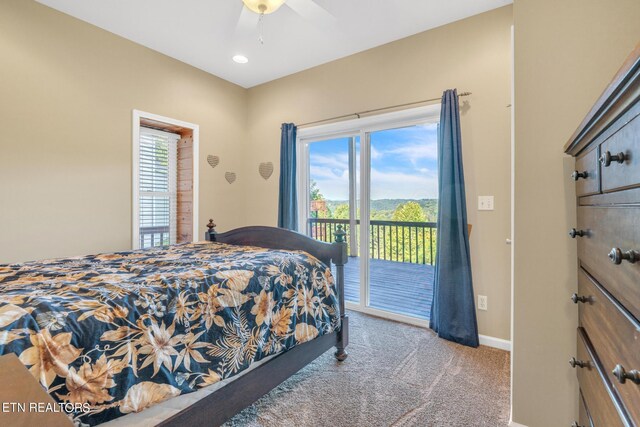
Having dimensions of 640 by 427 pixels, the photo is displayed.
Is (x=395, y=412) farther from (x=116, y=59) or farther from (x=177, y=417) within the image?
(x=116, y=59)

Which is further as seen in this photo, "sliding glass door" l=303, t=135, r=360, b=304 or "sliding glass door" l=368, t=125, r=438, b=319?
"sliding glass door" l=303, t=135, r=360, b=304

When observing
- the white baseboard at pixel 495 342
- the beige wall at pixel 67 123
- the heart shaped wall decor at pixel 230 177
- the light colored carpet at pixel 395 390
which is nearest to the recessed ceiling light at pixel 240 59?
the beige wall at pixel 67 123

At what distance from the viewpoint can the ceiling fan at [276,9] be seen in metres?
2.07

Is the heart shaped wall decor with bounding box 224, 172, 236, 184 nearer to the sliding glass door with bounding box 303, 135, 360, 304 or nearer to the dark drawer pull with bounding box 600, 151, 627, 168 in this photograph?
the sliding glass door with bounding box 303, 135, 360, 304

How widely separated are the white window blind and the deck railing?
1.76 meters

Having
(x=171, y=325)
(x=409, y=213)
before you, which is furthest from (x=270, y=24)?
(x=171, y=325)

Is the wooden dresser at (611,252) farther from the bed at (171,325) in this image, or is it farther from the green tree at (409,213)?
the green tree at (409,213)

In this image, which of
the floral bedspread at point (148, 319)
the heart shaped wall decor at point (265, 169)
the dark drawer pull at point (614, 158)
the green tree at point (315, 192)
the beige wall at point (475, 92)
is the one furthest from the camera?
the heart shaped wall decor at point (265, 169)

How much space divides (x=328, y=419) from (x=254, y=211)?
3.01 metres

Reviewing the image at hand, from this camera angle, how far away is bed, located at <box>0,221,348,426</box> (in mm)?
1041

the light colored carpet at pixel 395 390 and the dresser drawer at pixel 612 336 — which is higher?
the dresser drawer at pixel 612 336

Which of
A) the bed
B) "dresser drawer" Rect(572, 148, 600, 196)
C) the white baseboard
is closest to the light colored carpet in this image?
the white baseboard

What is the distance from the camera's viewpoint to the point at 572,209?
1417 millimetres

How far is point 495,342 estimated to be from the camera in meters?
2.65
